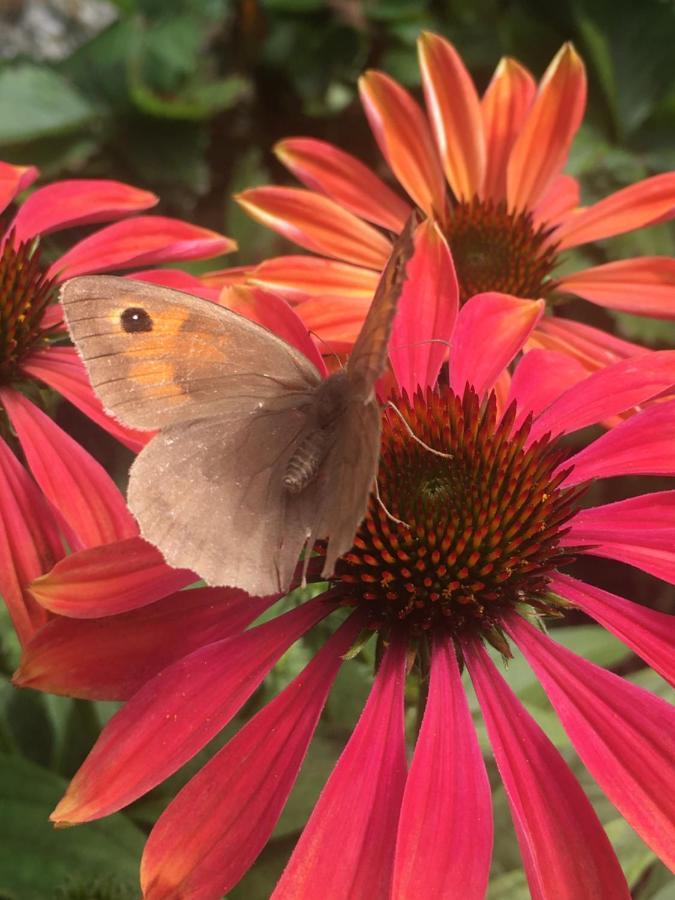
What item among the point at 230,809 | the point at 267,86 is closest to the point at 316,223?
the point at 230,809

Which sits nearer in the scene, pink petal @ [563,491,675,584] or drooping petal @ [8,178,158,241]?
pink petal @ [563,491,675,584]

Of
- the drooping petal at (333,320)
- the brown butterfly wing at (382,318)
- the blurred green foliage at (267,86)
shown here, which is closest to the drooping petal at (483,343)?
the drooping petal at (333,320)

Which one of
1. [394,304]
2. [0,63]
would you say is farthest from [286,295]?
[0,63]

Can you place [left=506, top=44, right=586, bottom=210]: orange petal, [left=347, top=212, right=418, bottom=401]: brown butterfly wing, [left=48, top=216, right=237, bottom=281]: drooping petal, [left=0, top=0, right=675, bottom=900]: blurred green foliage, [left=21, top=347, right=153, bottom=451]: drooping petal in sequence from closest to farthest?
[left=347, top=212, right=418, bottom=401]: brown butterfly wing, [left=21, top=347, right=153, bottom=451]: drooping petal, [left=48, top=216, right=237, bottom=281]: drooping petal, [left=506, top=44, right=586, bottom=210]: orange petal, [left=0, top=0, right=675, bottom=900]: blurred green foliage

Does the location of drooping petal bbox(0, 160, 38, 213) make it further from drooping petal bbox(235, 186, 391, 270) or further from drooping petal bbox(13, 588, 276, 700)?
drooping petal bbox(13, 588, 276, 700)

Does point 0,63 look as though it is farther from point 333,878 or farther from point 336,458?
point 333,878

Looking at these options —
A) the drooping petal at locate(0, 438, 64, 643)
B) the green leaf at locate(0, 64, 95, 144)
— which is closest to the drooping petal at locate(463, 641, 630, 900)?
the drooping petal at locate(0, 438, 64, 643)

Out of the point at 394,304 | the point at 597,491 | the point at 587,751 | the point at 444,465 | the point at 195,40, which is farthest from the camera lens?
the point at 195,40
